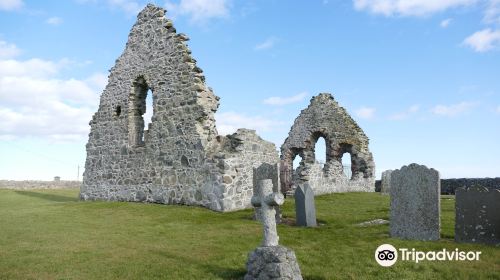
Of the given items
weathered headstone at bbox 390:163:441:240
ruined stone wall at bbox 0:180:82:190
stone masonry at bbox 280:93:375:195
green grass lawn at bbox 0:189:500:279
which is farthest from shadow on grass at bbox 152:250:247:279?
ruined stone wall at bbox 0:180:82:190

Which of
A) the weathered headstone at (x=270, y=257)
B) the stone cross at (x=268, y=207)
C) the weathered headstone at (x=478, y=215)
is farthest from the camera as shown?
the weathered headstone at (x=478, y=215)

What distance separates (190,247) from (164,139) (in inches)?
316

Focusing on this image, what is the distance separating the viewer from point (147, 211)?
14742 mm

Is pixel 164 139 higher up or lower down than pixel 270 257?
higher up

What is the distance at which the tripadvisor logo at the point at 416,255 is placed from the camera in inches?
304

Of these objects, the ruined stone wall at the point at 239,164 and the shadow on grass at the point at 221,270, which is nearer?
the shadow on grass at the point at 221,270

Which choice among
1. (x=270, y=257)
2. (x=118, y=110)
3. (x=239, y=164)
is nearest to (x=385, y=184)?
(x=239, y=164)

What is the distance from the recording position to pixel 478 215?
29.4 ft

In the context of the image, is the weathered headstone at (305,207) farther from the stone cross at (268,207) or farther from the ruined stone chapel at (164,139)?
the stone cross at (268,207)

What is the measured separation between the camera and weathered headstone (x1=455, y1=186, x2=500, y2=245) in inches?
348

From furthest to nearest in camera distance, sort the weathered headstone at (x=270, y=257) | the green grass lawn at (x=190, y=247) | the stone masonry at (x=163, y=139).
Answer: the stone masonry at (x=163, y=139) → the green grass lawn at (x=190, y=247) → the weathered headstone at (x=270, y=257)

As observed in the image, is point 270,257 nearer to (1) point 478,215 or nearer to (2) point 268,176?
(1) point 478,215

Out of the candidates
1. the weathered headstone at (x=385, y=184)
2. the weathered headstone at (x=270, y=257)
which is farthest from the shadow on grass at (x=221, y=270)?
the weathered headstone at (x=385, y=184)

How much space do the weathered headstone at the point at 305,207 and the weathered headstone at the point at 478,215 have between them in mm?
3609
